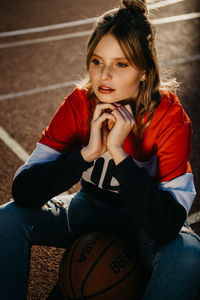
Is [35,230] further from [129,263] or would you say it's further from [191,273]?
A: [191,273]

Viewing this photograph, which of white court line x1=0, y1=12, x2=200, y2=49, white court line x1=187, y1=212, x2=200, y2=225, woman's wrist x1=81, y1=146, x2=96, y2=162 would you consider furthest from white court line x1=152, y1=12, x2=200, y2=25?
woman's wrist x1=81, y1=146, x2=96, y2=162

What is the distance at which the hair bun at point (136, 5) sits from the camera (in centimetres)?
244

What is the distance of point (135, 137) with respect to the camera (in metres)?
2.60

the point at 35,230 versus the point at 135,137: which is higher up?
the point at 135,137

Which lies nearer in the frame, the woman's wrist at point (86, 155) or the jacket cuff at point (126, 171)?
the jacket cuff at point (126, 171)

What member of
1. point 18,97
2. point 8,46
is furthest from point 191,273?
point 8,46

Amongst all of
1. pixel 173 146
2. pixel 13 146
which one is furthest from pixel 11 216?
pixel 13 146

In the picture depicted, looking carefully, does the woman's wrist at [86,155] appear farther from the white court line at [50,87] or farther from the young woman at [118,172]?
the white court line at [50,87]

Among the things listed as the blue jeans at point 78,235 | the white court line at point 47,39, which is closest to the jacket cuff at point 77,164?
the blue jeans at point 78,235

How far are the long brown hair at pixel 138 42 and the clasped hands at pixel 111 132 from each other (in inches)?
6.5

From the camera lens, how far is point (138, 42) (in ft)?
7.75

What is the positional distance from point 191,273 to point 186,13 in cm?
918

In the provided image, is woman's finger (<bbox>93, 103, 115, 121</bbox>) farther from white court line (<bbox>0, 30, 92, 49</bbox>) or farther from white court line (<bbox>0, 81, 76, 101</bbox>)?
white court line (<bbox>0, 30, 92, 49</bbox>)

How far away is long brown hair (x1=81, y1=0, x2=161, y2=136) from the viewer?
2.35m
